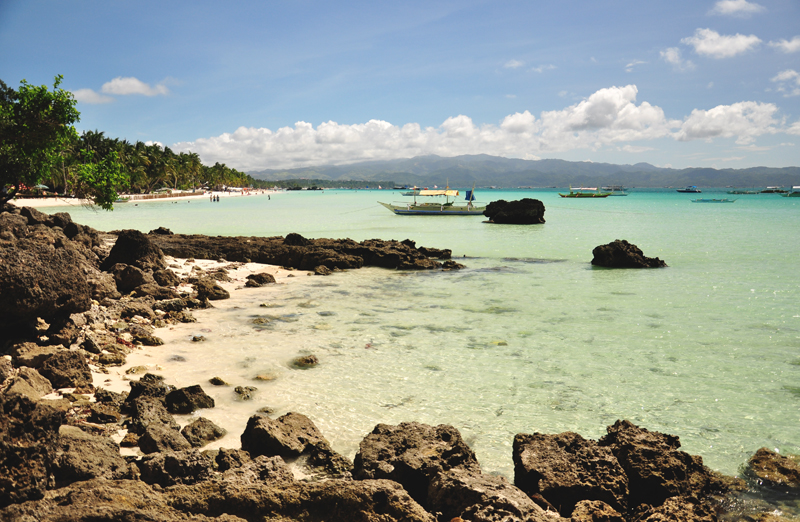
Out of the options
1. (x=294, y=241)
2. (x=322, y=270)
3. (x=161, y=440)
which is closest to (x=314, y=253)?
(x=322, y=270)

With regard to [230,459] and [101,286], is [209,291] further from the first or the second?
[230,459]

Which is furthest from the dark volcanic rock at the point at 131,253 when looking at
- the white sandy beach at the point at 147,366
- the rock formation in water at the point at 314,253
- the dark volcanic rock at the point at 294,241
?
the dark volcanic rock at the point at 294,241

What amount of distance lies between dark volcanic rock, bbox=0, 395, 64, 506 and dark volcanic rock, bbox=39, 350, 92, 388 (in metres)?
3.14

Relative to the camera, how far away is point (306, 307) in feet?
41.9

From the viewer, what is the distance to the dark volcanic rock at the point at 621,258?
20.6 metres

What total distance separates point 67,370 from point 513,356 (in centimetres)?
721

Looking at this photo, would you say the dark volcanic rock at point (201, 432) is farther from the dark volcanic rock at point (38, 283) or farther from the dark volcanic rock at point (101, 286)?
the dark volcanic rock at point (101, 286)

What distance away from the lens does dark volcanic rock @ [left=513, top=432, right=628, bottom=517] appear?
4262 mm

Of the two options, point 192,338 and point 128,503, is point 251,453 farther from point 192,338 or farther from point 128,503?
point 192,338

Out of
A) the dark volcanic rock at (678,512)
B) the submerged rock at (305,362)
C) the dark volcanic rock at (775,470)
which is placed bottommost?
the dark volcanic rock at (775,470)

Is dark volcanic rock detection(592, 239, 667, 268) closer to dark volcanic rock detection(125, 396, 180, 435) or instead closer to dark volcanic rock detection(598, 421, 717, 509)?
dark volcanic rock detection(598, 421, 717, 509)

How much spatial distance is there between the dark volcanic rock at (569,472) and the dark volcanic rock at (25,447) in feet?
13.0

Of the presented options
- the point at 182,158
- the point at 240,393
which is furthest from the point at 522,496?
the point at 182,158

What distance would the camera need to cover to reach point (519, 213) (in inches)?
1875
